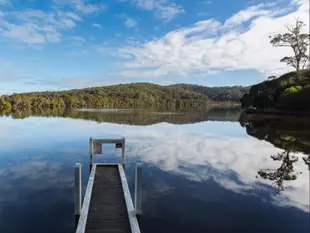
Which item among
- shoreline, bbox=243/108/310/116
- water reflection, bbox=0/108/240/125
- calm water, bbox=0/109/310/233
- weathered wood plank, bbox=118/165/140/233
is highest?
shoreline, bbox=243/108/310/116

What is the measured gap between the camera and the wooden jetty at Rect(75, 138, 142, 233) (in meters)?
5.93

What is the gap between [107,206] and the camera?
23.1 ft

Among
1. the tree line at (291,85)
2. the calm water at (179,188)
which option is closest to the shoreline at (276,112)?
the tree line at (291,85)

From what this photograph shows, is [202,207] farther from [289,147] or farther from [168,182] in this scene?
[289,147]

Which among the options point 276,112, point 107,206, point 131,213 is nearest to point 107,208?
point 107,206

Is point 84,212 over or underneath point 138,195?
underneath

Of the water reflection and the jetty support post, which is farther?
the water reflection

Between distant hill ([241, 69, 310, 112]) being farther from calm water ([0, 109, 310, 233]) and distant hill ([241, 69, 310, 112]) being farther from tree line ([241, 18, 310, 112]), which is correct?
calm water ([0, 109, 310, 233])

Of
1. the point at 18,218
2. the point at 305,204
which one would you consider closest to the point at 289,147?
the point at 305,204

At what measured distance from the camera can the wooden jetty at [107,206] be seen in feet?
19.5

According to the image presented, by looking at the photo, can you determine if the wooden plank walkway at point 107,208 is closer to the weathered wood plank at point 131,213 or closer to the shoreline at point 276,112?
the weathered wood plank at point 131,213

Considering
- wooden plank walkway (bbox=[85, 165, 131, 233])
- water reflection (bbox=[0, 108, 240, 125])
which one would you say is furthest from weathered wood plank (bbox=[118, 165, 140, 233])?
water reflection (bbox=[0, 108, 240, 125])

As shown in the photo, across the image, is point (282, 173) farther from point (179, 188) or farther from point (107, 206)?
point (107, 206)

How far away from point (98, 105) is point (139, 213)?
369ft
